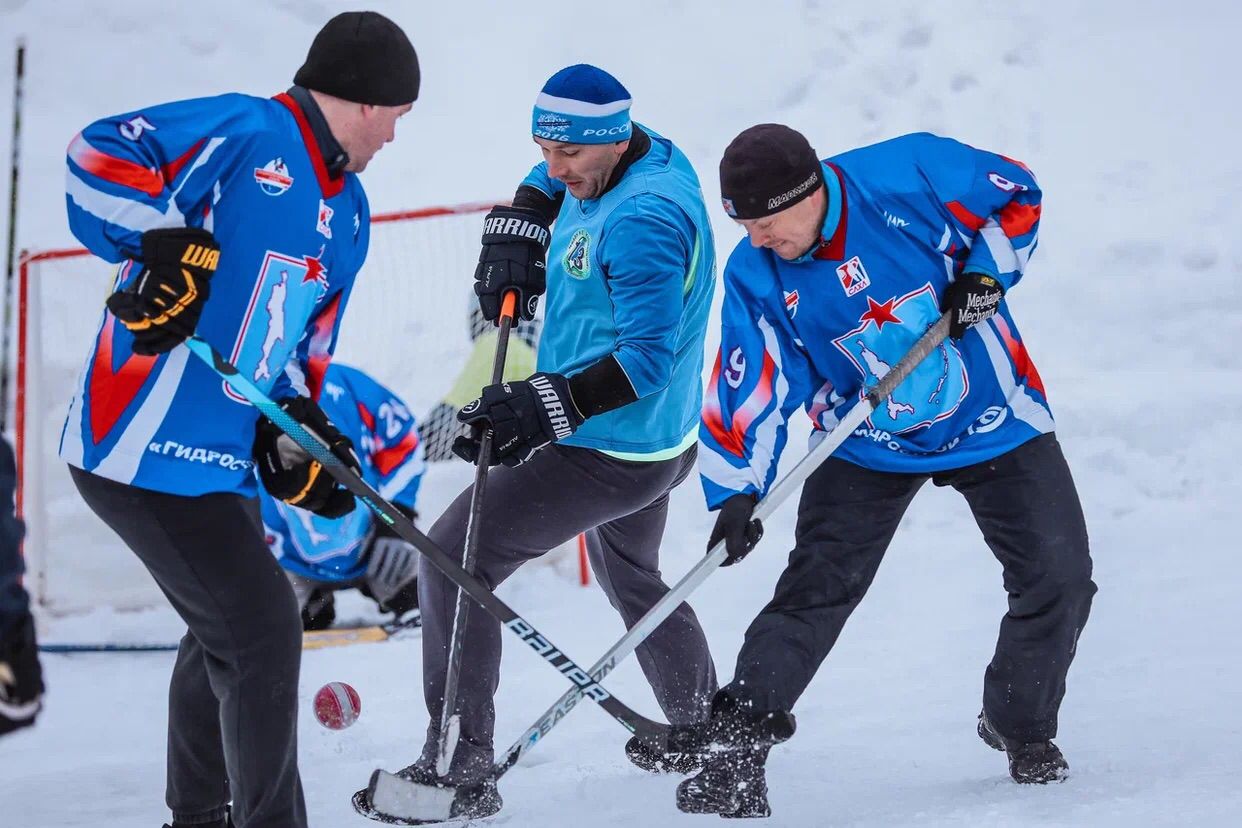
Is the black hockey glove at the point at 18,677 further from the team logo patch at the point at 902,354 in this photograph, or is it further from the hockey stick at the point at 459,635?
the team logo patch at the point at 902,354

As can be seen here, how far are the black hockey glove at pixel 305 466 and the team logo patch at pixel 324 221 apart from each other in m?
0.35

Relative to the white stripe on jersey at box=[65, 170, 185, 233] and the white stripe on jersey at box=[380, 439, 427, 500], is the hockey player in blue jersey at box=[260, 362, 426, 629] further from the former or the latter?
the white stripe on jersey at box=[65, 170, 185, 233]

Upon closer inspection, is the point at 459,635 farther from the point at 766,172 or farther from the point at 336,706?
the point at 766,172

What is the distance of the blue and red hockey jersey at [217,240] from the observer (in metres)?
2.37

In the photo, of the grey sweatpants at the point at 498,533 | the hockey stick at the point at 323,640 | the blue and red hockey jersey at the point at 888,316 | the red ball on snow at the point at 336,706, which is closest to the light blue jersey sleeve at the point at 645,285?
the blue and red hockey jersey at the point at 888,316

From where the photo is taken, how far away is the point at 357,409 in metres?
4.85

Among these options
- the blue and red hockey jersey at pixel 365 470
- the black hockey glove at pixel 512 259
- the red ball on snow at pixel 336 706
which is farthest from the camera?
the blue and red hockey jersey at pixel 365 470

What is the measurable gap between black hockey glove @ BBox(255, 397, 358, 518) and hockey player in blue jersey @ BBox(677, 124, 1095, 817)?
30.1 inches

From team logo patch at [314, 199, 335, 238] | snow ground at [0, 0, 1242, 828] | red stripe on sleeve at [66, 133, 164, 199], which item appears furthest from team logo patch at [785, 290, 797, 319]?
red stripe on sleeve at [66, 133, 164, 199]

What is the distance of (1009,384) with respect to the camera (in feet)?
9.77

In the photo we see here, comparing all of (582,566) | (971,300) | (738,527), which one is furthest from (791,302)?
(582,566)

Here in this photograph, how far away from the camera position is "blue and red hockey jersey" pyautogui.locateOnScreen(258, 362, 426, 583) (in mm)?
4832

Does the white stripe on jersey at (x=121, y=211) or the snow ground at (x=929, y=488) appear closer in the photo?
the white stripe on jersey at (x=121, y=211)

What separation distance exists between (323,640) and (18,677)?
10.0ft
